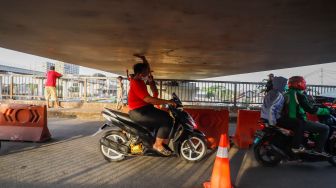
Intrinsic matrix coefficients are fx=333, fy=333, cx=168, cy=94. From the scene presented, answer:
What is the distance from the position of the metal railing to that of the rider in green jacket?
323 inches

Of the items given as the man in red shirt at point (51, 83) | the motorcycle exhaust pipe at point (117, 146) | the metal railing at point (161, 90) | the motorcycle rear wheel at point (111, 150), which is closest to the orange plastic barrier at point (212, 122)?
the motorcycle rear wheel at point (111, 150)

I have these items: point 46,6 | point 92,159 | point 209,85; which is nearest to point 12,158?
point 92,159

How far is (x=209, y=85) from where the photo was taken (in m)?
15.1

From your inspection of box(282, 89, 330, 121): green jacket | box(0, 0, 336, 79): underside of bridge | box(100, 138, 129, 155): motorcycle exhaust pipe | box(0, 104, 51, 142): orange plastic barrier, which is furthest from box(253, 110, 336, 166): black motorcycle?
box(0, 104, 51, 142): orange plastic barrier

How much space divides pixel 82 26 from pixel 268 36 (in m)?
3.73

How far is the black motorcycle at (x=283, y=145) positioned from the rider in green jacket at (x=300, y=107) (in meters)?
0.13

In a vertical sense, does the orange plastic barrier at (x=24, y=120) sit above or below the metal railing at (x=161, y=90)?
below

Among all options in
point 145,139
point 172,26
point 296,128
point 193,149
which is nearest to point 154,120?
point 145,139

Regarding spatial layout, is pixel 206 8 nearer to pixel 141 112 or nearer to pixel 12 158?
pixel 141 112

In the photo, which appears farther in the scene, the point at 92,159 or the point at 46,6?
the point at 92,159

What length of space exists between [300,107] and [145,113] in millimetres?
2750

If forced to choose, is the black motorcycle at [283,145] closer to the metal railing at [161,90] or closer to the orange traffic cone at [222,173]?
the orange traffic cone at [222,173]

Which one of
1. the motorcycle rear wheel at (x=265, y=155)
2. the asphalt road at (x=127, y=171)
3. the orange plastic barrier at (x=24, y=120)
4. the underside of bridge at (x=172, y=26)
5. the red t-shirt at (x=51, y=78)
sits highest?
the underside of bridge at (x=172, y=26)

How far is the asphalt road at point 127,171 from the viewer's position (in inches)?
191
